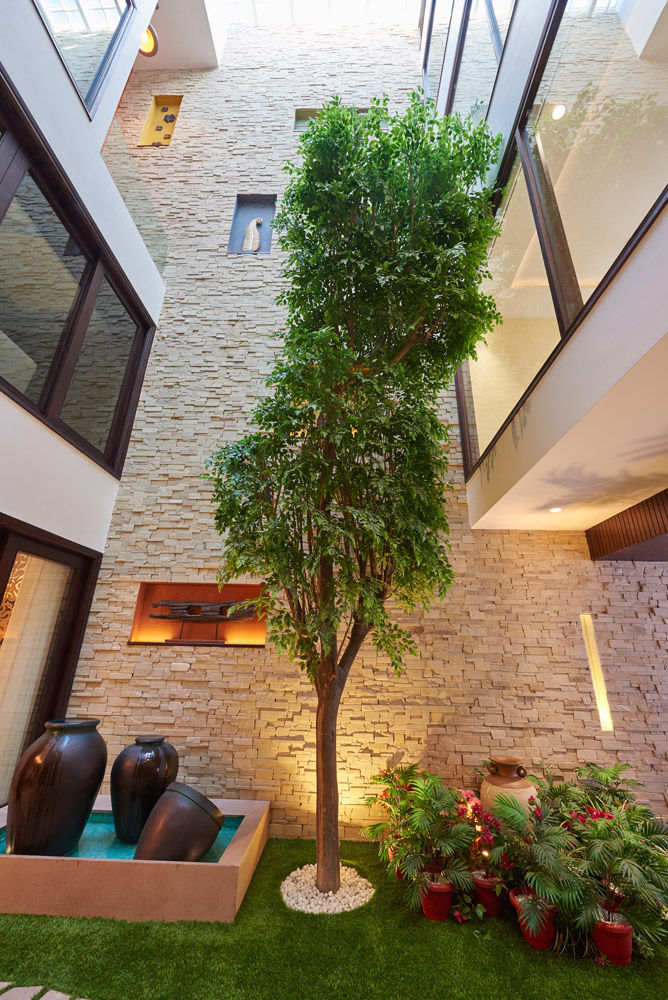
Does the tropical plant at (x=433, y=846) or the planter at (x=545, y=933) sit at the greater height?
the tropical plant at (x=433, y=846)

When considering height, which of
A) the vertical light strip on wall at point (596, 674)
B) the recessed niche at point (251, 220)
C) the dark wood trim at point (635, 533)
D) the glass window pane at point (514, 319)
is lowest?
the vertical light strip on wall at point (596, 674)

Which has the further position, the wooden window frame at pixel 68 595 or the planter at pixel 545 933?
the wooden window frame at pixel 68 595

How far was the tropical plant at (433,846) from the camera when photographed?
2539 millimetres

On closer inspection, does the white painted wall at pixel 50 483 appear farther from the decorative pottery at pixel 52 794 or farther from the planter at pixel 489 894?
the planter at pixel 489 894

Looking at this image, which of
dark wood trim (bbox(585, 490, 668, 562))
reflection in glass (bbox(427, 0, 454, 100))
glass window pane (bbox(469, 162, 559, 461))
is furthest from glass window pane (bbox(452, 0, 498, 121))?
dark wood trim (bbox(585, 490, 668, 562))

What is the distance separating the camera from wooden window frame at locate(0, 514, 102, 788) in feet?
10.3

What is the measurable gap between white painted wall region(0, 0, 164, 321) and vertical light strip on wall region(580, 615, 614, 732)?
5438 mm

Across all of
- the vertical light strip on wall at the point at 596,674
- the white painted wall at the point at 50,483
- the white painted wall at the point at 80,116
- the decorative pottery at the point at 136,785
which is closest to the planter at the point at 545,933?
the vertical light strip on wall at the point at 596,674

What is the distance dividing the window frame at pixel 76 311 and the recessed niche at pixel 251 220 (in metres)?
1.62

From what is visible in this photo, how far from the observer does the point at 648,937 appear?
2.27m

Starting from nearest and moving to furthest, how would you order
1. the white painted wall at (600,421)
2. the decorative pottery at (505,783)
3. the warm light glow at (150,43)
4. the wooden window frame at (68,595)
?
the white painted wall at (600,421) → the decorative pottery at (505,783) → the wooden window frame at (68,595) → the warm light glow at (150,43)

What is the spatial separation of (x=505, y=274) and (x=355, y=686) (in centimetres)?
365

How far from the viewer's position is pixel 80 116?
3814 millimetres

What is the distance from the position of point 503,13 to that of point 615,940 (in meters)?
6.81
